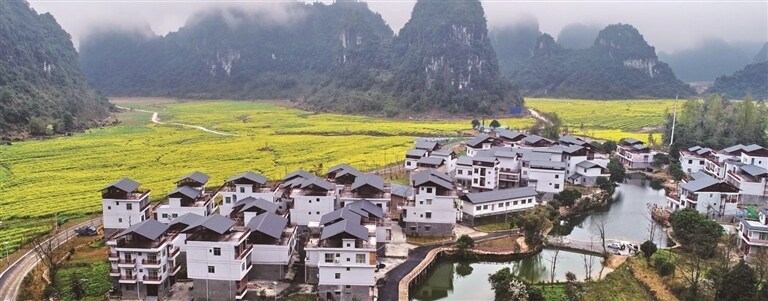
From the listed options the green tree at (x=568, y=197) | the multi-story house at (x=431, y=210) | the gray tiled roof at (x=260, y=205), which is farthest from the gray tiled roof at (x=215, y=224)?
the green tree at (x=568, y=197)

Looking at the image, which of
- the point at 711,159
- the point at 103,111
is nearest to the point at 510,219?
the point at 711,159

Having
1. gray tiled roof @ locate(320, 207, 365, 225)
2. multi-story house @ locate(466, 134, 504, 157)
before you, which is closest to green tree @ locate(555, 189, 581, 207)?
multi-story house @ locate(466, 134, 504, 157)

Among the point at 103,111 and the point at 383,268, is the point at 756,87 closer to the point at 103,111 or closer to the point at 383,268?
the point at 383,268

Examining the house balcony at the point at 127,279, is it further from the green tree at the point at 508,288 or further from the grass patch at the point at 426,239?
the green tree at the point at 508,288

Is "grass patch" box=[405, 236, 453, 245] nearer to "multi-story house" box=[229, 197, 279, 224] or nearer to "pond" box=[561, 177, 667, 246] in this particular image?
"multi-story house" box=[229, 197, 279, 224]

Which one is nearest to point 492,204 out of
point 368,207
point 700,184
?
point 368,207

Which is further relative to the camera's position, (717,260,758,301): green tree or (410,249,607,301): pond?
(410,249,607,301): pond

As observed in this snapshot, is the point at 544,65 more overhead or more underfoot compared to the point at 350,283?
more overhead
